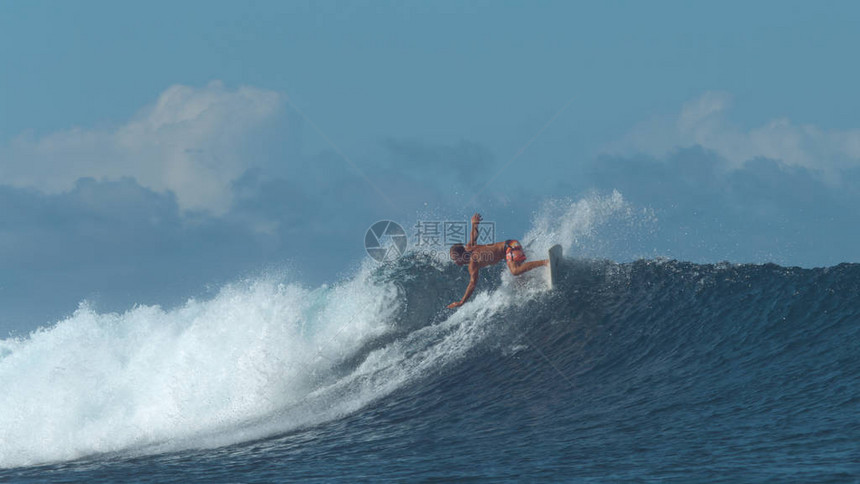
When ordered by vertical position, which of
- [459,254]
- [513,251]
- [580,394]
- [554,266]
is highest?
[459,254]

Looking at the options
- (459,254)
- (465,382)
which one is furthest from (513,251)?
(465,382)

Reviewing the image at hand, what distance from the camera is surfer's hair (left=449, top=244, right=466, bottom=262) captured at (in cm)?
1480

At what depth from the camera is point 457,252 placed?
584 inches

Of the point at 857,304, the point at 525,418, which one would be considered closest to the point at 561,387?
the point at 525,418

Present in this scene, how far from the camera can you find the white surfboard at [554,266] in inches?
637

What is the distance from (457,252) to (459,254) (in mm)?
61

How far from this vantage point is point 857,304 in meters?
13.6

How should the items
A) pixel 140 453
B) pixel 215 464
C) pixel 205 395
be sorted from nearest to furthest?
pixel 215 464, pixel 140 453, pixel 205 395

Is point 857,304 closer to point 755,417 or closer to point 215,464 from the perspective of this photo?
point 755,417

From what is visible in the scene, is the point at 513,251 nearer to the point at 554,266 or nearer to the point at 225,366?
the point at 554,266

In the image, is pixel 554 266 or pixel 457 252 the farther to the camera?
pixel 554 266

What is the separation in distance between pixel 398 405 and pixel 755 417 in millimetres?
5605

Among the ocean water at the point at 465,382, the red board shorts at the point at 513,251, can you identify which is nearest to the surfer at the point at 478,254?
the red board shorts at the point at 513,251

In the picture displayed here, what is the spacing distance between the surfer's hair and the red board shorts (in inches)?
38.7
